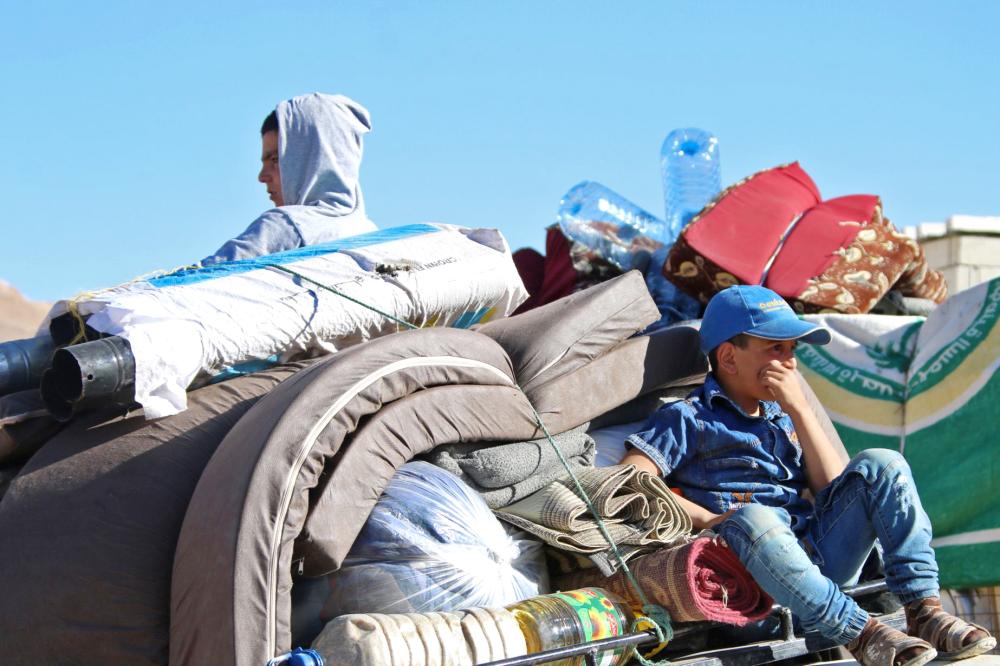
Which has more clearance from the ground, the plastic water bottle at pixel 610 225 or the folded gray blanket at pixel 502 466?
the plastic water bottle at pixel 610 225

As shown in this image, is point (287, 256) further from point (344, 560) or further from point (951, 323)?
point (951, 323)

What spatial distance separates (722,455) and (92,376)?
170 centimetres

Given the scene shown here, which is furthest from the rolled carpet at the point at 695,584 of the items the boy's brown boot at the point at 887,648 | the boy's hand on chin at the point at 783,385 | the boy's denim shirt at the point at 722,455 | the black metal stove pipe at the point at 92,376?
the black metal stove pipe at the point at 92,376

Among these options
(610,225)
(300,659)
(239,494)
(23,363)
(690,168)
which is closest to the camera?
(300,659)

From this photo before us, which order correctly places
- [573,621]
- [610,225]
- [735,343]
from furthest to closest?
1. [610,225]
2. [735,343]
3. [573,621]

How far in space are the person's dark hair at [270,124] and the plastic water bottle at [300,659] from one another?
256 centimetres

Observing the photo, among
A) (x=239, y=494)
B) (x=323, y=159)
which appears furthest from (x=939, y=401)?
(x=239, y=494)

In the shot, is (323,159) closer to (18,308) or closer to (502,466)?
(502,466)

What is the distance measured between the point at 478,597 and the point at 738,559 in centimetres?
65

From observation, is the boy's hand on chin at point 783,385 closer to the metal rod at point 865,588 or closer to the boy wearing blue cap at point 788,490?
the boy wearing blue cap at point 788,490

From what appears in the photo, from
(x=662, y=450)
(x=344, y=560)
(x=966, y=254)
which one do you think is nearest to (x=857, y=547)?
(x=662, y=450)

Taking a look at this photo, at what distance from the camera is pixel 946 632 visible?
2.86 meters

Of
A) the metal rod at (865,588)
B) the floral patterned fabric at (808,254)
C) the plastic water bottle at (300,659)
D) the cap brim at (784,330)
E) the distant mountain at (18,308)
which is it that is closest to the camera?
the plastic water bottle at (300,659)

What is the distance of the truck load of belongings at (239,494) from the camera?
8.13 feet
